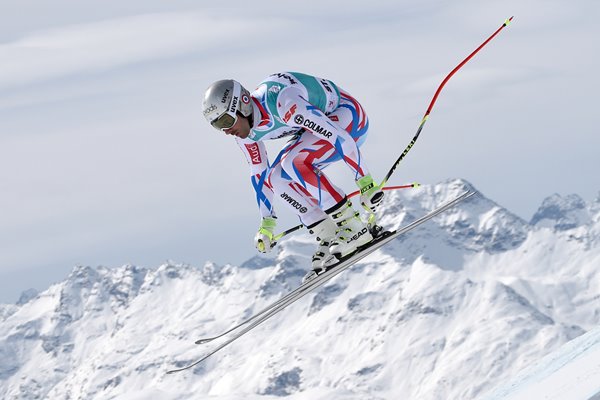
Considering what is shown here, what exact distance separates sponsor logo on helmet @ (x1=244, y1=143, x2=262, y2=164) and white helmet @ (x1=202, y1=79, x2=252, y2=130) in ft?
4.25

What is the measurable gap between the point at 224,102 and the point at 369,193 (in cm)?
237

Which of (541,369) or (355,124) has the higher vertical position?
(355,124)

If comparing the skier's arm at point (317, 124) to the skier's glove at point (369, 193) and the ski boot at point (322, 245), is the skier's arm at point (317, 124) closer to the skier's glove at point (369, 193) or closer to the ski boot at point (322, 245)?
the skier's glove at point (369, 193)

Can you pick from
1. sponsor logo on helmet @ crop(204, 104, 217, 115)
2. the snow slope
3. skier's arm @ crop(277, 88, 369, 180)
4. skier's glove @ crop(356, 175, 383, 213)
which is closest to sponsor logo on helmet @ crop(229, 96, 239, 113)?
sponsor logo on helmet @ crop(204, 104, 217, 115)

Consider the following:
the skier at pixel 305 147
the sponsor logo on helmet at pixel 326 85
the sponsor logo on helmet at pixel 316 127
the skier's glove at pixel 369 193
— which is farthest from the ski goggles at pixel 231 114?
the skier's glove at pixel 369 193

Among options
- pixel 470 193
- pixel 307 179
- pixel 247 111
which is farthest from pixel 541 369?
pixel 247 111

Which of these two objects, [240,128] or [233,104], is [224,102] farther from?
[240,128]

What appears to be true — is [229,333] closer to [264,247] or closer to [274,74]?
[264,247]

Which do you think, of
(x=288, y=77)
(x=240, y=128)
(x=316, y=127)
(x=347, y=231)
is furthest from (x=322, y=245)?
(x=288, y=77)

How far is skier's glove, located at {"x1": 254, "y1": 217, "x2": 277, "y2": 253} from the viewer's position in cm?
1469

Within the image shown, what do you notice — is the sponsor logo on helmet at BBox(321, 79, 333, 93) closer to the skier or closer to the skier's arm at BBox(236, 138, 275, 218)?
the skier

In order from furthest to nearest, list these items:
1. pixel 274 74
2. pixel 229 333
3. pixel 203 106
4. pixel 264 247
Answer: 1. pixel 229 333
2. pixel 264 247
3. pixel 274 74
4. pixel 203 106

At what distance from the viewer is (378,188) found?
13727mm

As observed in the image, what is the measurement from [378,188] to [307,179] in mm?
1030
